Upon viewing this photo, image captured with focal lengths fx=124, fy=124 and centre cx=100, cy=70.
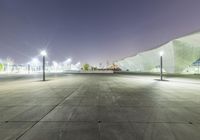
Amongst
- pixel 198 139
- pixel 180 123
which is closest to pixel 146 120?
pixel 180 123

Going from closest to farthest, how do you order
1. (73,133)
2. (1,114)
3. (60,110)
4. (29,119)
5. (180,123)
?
(73,133)
(180,123)
(29,119)
(1,114)
(60,110)

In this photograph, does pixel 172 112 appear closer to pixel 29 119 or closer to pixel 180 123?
pixel 180 123

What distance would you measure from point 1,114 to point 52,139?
10.4 feet

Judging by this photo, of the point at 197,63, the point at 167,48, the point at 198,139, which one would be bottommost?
the point at 198,139

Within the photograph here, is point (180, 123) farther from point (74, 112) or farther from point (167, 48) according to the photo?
point (167, 48)

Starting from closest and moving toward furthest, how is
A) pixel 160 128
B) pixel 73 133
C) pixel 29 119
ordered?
1. pixel 73 133
2. pixel 160 128
3. pixel 29 119

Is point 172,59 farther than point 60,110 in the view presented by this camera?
Yes

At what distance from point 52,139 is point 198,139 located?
378 centimetres

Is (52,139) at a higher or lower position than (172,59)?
lower

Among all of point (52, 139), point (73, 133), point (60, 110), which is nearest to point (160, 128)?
point (73, 133)

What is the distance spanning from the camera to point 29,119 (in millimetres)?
4395

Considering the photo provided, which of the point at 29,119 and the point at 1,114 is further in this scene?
the point at 1,114

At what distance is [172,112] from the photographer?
5.11 m

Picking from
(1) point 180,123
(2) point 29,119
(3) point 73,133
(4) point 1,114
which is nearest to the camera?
(3) point 73,133
